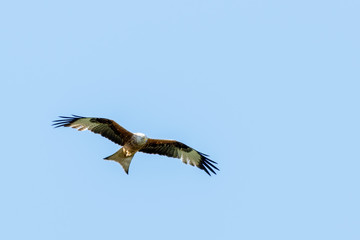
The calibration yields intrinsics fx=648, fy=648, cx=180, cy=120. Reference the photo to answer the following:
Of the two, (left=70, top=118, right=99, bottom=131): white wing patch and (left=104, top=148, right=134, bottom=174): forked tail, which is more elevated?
(left=70, top=118, right=99, bottom=131): white wing patch

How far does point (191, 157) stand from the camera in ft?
54.2

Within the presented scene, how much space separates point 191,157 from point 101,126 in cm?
245

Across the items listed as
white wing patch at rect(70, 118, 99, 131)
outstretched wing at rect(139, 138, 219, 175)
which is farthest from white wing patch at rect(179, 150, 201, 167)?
white wing patch at rect(70, 118, 99, 131)

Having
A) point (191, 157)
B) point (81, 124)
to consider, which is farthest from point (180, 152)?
point (81, 124)

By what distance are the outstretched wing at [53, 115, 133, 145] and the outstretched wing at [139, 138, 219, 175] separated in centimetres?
67

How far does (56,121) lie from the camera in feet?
50.8

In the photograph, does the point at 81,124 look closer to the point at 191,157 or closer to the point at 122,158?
the point at 122,158

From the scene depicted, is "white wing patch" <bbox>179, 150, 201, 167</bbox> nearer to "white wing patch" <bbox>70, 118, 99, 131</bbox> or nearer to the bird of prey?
the bird of prey

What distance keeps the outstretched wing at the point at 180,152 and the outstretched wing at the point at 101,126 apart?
0.67 metres

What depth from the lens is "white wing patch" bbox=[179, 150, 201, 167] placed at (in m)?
16.5

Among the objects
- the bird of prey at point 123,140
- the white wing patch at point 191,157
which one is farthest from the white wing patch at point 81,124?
the white wing patch at point 191,157

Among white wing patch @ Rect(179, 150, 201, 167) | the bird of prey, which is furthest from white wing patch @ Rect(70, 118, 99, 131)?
white wing patch @ Rect(179, 150, 201, 167)

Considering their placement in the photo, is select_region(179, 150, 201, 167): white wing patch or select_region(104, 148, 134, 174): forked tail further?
select_region(179, 150, 201, 167): white wing patch

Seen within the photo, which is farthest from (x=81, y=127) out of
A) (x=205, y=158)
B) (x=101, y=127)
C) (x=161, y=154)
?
(x=205, y=158)
